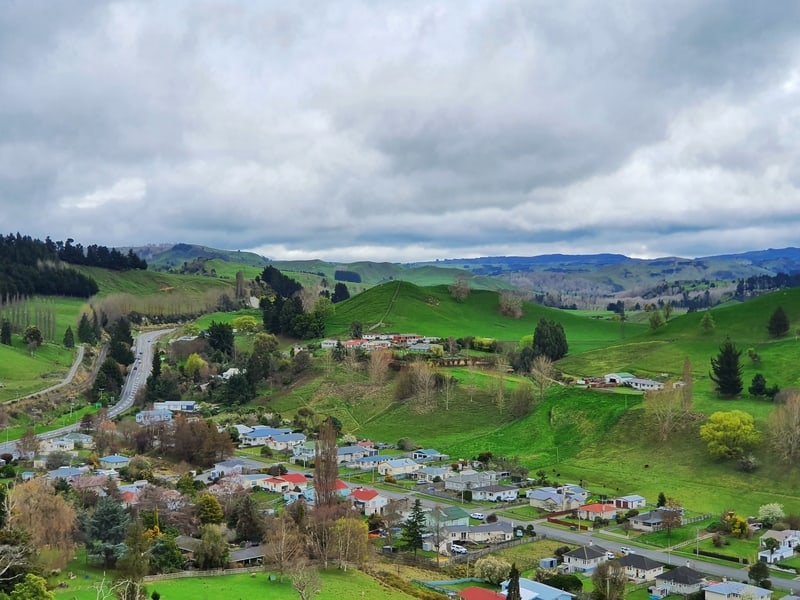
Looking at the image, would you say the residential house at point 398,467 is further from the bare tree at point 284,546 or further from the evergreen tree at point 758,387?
the evergreen tree at point 758,387

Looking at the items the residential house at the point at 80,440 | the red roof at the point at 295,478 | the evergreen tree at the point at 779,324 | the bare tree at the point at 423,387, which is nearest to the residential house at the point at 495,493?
the red roof at the point at 295,478

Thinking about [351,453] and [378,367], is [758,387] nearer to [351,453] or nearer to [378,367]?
[351,453]

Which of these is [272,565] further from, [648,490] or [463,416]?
[463,416]

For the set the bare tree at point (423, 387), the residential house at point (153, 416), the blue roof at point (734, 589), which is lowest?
the blue roof at point (734, 589)

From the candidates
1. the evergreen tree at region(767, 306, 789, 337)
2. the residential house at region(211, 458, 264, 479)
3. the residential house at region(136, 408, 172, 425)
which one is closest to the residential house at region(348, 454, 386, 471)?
the residential house at region(211, 458, 264, 479)

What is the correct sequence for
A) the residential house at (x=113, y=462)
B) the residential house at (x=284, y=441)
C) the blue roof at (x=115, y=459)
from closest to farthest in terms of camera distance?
the residential house at (x=113, y=462), the blue roof at (x=115, y=459), the residential house at (x=284, y=441)

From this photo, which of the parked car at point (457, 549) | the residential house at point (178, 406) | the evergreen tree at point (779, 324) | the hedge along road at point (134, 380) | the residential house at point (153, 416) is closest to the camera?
the parked car at point (457, 549)

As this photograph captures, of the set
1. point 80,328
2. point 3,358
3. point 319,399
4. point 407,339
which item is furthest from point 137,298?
point 319,399
